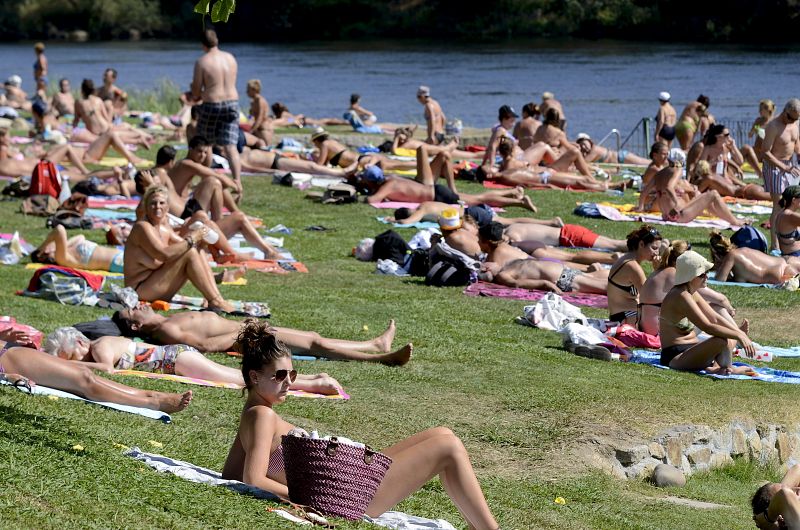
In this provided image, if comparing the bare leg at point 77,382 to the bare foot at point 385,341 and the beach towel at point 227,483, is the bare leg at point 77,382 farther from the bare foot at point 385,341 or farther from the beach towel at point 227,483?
the bare foot at point 385,341

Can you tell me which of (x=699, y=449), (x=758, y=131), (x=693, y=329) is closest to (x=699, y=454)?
(x=699, y=449)

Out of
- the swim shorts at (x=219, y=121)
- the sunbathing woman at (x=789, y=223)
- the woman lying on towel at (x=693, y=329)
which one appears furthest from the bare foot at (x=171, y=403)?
the swim shorts at (x=219, y=121)

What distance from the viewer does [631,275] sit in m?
10.5

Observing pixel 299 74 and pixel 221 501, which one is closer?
pixel 221 501

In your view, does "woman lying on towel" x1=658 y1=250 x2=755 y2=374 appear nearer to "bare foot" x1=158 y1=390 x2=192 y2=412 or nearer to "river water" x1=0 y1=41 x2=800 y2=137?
"bare foot" x1=158 y1=390 x2=192 y2=412

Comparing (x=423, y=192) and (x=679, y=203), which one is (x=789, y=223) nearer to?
(x=679, y=203)

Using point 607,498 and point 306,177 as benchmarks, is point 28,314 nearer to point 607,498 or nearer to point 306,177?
point 607,498

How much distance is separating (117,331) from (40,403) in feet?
6.00

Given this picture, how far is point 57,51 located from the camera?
6556 cm

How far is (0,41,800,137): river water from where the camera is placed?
36.8 metres

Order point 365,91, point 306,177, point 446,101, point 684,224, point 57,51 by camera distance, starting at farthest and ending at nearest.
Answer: point 57,51 → point 365,91 → point 446,101 → point 306,177 → point 684,224

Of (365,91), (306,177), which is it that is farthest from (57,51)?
(306,177)

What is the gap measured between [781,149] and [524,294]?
186 inches

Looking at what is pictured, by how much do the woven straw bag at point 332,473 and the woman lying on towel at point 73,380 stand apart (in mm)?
2015
